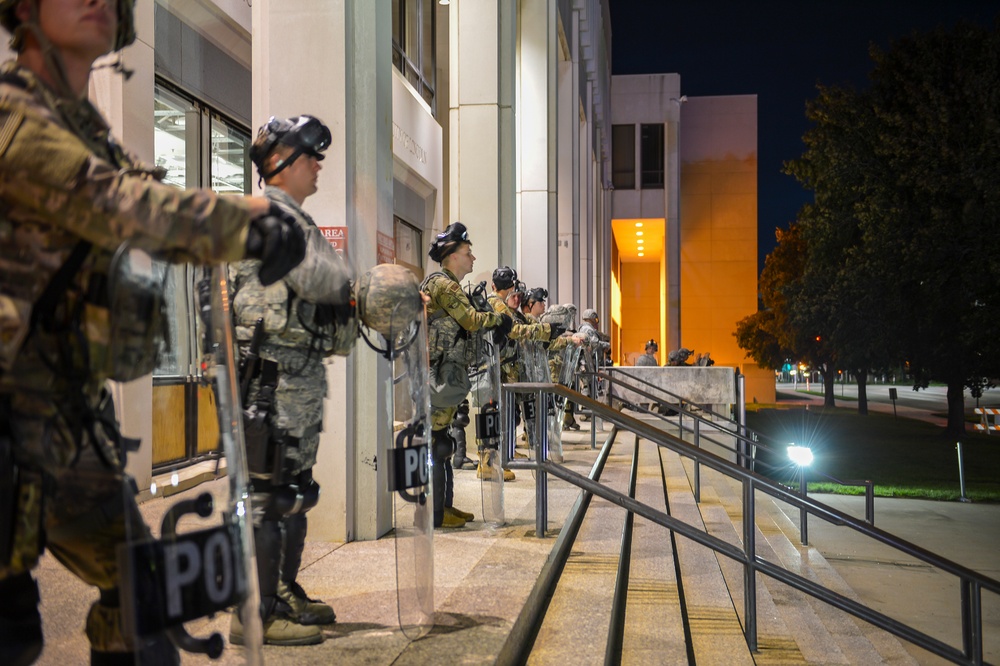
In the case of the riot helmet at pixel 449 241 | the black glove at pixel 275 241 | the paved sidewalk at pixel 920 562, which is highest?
the riot helmet at pixel 449 241

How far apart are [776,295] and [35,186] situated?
5399 centimetres

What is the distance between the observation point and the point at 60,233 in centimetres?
161

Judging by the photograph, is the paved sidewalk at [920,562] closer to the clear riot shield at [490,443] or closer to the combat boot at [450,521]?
the clear riot shield at [490,443]

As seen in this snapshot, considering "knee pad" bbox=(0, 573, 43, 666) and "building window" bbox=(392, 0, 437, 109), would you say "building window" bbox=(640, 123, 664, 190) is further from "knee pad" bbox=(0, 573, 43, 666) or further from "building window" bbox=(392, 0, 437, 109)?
"knee pad" bbox=(0, 573, 43, 666)

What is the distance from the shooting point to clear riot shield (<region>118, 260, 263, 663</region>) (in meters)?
1.65

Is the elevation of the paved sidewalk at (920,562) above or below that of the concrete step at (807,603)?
below

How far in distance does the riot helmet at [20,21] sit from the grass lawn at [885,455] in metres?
9.82

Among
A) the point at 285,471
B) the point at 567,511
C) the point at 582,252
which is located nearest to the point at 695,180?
the point at 582,252

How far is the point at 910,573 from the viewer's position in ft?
36.1

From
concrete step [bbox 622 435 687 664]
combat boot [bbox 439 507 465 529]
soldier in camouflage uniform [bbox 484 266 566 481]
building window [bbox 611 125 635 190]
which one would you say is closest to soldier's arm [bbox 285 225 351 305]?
concrete step [bbox 622 435 687 664]

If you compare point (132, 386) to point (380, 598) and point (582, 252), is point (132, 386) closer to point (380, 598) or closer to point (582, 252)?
point (380, 598)

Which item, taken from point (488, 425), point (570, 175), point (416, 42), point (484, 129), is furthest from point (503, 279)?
point (570, 175)

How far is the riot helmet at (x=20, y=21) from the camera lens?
66.8 inches

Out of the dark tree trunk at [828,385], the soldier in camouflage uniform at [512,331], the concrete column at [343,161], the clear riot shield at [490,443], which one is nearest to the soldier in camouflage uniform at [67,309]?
the concrete column at [343,161]
